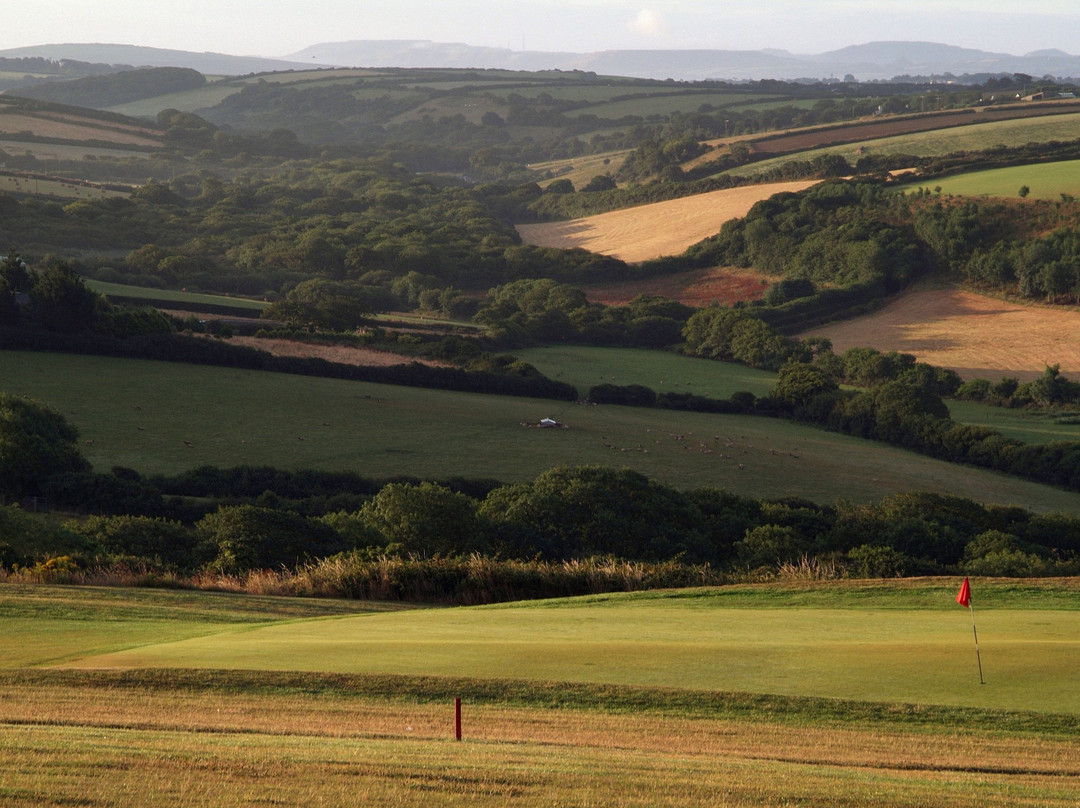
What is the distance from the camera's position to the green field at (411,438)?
44812mm

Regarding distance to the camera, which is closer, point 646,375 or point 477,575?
point 477,575

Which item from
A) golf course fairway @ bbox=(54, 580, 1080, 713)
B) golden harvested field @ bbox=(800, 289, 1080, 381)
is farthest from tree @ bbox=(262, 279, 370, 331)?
golf course fairway @ bbox=(54, 580, 1080, 713)

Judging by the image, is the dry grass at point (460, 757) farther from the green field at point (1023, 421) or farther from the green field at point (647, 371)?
the green field at point (647, 371)

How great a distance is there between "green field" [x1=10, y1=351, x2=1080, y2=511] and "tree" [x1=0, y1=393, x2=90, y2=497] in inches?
144

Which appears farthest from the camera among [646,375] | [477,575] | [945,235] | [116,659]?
[945,235]

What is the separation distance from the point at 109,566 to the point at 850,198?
102979mm

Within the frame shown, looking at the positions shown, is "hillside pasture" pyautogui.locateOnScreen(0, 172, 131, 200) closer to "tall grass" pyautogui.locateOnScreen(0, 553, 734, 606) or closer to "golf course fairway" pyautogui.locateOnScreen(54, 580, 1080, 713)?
"tall grass" pyautogui.locateOnScreen(0, 553, 734, 606)

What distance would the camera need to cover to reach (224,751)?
9.84 m

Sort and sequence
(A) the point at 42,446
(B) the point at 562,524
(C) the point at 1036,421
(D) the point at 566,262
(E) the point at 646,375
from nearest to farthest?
1. (B) the point at 562,524
2. (A) the point at 42,446
3. (C) the point at 1036,421
4. (E) the point at 646,375
5. (D) the point at 566,262

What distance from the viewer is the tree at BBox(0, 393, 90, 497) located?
35691 millimetres

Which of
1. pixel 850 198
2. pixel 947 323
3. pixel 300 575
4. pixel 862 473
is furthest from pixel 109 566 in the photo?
pixel 850 198

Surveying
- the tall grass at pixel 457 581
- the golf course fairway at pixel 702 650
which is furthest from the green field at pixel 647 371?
the golf course fairway at pixel 702 650

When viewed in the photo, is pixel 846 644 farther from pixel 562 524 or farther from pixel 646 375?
pixel 646 375

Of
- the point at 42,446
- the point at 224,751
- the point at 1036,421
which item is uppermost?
the point at 224,751
